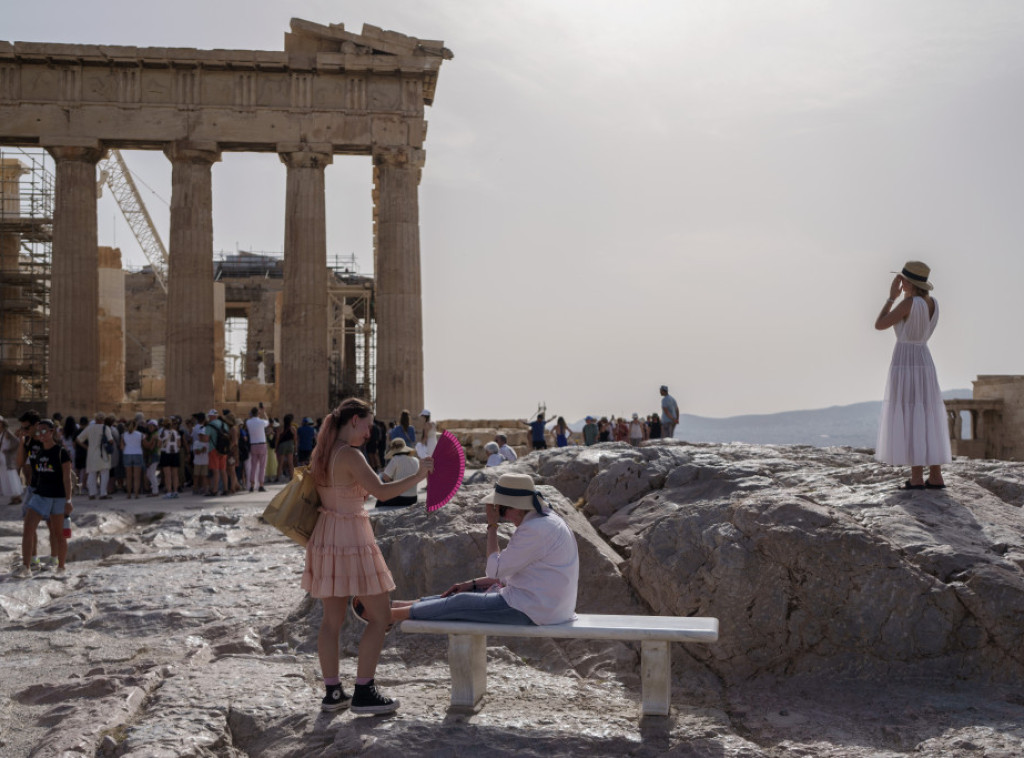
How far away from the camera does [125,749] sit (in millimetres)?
4539

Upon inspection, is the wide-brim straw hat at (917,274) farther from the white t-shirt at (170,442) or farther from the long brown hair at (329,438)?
the white t-shirt at (170,442)

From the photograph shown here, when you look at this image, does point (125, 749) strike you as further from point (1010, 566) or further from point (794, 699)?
point (1010, 566)

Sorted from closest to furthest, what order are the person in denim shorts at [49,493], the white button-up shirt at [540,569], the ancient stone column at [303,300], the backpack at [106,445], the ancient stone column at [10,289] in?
the white button-up shirt at [540,569]
the person in denim shorts at [49,493]
the backpack at [106,445]
the ancient stone column at [303,300]
the ancient stone column at [10,289]

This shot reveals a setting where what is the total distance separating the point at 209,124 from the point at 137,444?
36.9 feet

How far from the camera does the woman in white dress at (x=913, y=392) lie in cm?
618

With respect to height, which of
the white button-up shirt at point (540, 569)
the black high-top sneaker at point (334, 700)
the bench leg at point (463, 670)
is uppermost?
the white button-up shirt at point (540, 569)

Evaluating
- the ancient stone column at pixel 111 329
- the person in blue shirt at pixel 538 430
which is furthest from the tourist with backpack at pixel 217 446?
the ancient stone column at pixel 111 329

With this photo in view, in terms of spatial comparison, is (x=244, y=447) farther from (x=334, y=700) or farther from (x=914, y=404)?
(x=914, y=404)

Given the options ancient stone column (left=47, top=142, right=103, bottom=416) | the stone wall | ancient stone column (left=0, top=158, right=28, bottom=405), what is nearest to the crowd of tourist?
ancient stone column (left=47, top=142, right=103, bottom=416)

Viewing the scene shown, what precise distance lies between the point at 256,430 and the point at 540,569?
13354 millimetres

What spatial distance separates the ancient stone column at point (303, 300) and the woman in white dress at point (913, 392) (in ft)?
64.1

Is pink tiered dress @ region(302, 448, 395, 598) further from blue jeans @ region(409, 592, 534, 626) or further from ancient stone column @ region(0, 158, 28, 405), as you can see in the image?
ancient stone column @ region(0, 158, 28, 405)

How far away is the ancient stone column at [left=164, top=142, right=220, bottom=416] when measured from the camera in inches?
965

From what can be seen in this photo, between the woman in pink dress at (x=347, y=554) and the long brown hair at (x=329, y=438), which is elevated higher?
the long brown hair at (x=329, y=438)
